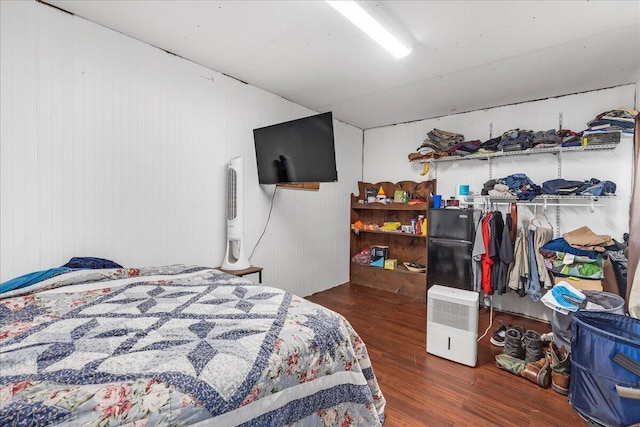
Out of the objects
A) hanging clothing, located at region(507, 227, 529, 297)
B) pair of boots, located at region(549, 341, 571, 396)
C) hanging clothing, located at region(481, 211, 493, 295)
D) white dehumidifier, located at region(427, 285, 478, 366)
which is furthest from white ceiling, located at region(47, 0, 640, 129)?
pair of boots, located at region(549, 341, 571, 396)

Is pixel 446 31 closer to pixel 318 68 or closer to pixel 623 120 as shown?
pixel 318 68

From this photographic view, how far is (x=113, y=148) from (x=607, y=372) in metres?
3.36

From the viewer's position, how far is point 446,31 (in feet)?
6.81

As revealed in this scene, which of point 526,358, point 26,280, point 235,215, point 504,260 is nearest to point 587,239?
point 504,260

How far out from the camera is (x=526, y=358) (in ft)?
7.47

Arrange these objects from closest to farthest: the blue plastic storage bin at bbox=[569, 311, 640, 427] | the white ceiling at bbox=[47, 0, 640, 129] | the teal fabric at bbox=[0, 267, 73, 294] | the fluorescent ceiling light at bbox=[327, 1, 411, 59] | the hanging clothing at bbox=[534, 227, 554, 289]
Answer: the blue plastic storage bin at bbox=[569, 311, 640, 427] < the teal fabric at bbox=[0, 267, 73, 294] < the fluorescent ceiling light at bbox=[327, 1, 411, 59] < the white ceiling at bbox=[47, 0, 640, 129] < the hanging clothing at bbox=[534, 227, 554, 289]

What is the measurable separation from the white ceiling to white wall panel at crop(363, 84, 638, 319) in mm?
198

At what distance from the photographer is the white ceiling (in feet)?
6.13

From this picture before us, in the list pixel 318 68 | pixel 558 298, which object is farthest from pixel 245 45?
pixel 558 298

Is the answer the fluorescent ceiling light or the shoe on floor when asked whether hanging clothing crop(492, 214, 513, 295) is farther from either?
the fluorescent ceiling light

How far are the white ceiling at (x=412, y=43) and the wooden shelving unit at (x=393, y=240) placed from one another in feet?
4.57

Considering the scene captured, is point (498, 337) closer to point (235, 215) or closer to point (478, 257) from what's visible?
point (478, 257)

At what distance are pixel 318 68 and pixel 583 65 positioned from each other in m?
2.34

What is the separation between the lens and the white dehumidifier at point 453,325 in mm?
2236
